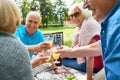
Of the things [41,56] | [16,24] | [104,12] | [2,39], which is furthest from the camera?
[41,56]

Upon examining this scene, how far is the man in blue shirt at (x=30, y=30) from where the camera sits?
11.8ft

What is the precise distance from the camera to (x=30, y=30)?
12.0ft

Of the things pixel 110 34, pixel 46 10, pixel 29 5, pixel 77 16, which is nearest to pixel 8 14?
pixel 110 34

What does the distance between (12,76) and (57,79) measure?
68.3 inches

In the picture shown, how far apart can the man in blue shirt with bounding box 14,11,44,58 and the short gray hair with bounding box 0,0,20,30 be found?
224 cm

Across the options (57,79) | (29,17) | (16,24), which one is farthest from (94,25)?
(16,24)

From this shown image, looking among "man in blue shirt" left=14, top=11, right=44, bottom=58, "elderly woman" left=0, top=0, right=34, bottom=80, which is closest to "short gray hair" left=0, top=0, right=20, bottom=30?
"elderly woman" left=0, top=0, right=34, bottom=80

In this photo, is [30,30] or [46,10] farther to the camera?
[46,10]

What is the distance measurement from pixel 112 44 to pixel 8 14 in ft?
1.94

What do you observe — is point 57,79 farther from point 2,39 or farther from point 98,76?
point 2,39

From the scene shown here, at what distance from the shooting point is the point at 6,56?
126 centimetres

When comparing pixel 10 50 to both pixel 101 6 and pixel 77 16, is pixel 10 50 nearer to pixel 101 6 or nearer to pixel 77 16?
pixel 101 6

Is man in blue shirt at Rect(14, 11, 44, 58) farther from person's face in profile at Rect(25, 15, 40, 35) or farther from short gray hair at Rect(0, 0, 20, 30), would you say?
short gray hair at Rect(0, 0, 20, 30)

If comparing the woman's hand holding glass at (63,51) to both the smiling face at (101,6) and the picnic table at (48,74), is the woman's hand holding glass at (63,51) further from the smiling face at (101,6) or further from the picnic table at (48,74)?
the smiling face at (101,6)
